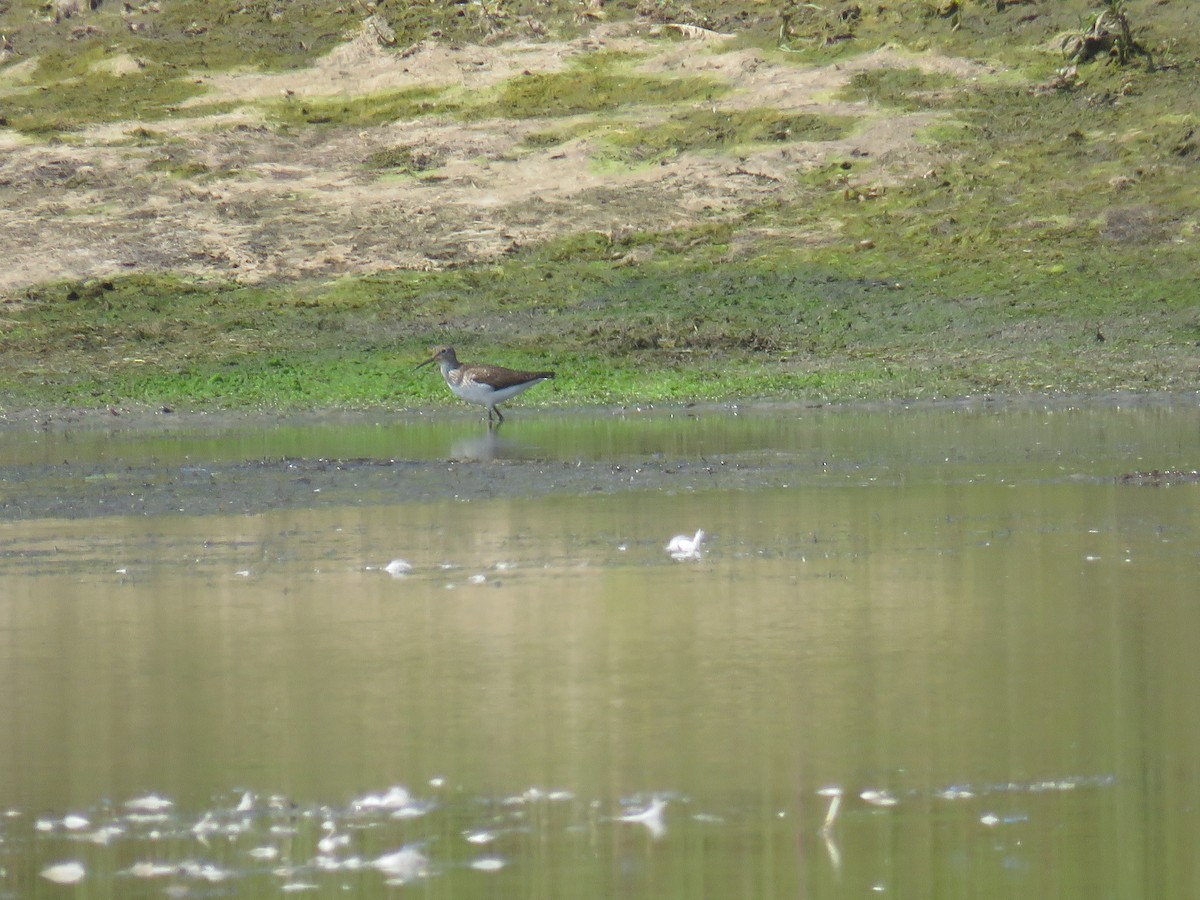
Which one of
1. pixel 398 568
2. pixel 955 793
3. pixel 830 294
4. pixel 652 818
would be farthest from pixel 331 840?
pixel 830 294

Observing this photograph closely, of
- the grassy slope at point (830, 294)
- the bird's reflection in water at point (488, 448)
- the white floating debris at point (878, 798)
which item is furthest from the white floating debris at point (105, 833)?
the grassy slope at point (830, 294)

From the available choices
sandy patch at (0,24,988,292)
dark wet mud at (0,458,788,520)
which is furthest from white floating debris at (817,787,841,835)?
sandy patch at (0,24,988,292)

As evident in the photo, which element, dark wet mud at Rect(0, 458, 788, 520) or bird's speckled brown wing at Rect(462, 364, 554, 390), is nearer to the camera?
dark wet mud at Rect(0, 458, 788, 520)

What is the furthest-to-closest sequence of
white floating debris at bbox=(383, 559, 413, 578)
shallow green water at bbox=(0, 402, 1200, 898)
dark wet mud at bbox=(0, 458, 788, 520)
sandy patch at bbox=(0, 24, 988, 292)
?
sandy patch at bbox=(0, 24, 988, 292), dark wet mud at bbox=(0, 458, 788, 520), white floating debris at bbox=(383, 559, 413, 578), shallow green water at bbox=(0, 402, 1200, 898)

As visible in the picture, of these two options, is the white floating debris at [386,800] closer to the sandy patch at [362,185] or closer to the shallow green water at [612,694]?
the shallow green water at [612,694]

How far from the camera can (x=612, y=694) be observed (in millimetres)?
7129

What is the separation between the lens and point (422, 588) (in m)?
9.57

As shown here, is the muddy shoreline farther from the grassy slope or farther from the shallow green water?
the grassy slope

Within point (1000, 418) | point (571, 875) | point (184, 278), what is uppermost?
point (184, 278)

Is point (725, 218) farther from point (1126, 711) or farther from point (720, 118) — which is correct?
point (1126, 711)

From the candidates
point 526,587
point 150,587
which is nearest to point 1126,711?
point 526,587

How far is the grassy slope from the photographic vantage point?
72.5 ft

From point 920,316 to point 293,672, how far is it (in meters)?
17.6

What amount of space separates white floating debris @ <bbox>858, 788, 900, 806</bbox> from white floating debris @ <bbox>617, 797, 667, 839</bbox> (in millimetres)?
529
